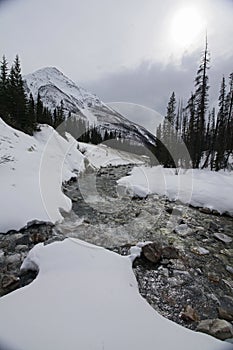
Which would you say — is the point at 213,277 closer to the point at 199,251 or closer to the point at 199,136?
the point at 199,251

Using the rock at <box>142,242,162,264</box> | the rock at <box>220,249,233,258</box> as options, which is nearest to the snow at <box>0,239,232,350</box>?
the rock at <box>142,242,162,264</box>

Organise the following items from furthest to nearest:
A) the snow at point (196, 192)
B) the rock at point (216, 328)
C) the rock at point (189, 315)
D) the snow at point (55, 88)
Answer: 1. the snow at point (55, 88)
2. the snow at point (196, 192)
3. the rock at point (189, 315)
4. the rock at point (216, 328)

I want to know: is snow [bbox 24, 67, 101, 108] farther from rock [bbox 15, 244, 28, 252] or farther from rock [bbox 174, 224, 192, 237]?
rock [bbox 15, 244, 28, 252]

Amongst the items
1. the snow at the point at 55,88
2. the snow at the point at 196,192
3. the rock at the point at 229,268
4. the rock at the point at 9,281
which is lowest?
the rock at the point at 229,268

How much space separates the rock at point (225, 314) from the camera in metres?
2.60

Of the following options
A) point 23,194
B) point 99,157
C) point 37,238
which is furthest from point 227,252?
point 99,157

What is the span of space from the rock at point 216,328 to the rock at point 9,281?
7.84 feet

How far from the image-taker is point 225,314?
2.65 metres

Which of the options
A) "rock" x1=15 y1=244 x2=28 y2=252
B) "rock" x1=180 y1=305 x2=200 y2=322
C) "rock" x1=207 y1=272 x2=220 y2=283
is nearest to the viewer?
"rock" x1=180 y1=305 x2=200 y2=322

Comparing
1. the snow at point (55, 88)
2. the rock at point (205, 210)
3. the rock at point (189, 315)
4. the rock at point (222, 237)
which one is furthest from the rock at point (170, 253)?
the snow at point (55, 88)

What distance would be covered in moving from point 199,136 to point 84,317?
13356 millimetres

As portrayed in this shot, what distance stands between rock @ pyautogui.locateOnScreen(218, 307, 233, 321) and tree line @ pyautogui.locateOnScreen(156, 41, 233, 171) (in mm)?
11087

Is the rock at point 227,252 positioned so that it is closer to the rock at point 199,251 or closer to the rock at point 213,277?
the rock at point 199,251

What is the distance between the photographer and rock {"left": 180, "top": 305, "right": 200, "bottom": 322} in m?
2.51
